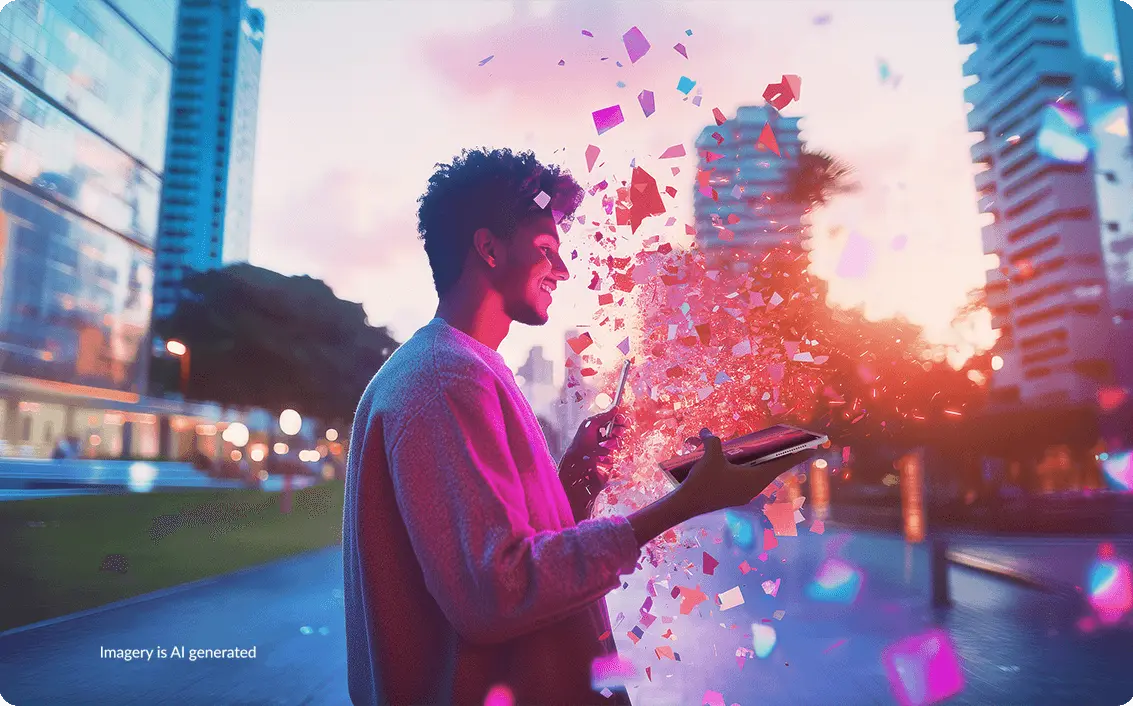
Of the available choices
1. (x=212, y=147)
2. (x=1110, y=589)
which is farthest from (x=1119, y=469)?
(x=212, y=147)

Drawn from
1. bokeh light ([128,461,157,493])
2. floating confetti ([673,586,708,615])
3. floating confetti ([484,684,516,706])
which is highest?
floating confetti ([484,684,516,706])

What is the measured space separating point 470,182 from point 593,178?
3.62ft

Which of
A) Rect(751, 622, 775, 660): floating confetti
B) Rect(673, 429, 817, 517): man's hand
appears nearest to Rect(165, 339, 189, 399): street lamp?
Rect(751, 622, 775, 660): floating confetti

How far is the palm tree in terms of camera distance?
379cm

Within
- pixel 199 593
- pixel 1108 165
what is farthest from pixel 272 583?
pixel 1108 165

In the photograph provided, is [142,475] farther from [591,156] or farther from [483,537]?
[483,537]

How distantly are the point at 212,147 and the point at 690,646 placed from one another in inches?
4087

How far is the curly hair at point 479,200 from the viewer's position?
1.42m

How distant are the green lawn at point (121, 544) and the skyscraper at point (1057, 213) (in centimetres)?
1365

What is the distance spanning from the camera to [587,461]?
1.63 meters

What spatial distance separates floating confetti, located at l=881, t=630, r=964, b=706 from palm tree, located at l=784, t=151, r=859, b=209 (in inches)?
143

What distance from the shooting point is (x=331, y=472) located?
42.3 metres

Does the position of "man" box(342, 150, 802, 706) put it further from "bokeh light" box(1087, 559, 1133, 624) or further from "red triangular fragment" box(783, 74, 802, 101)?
"bokeh light" box(1087, 559, 1133, 624)

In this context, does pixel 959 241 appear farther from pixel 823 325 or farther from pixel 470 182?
pixel 470 182
